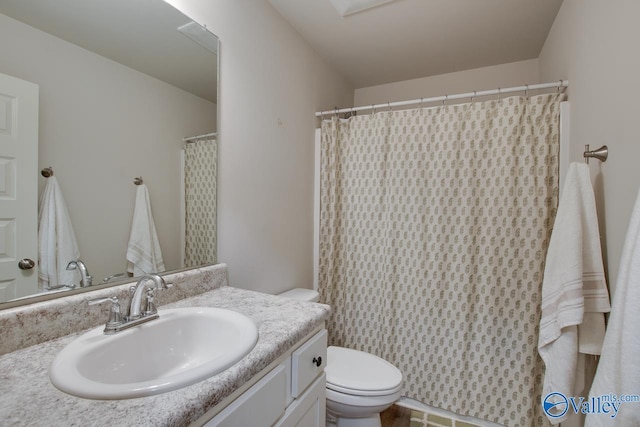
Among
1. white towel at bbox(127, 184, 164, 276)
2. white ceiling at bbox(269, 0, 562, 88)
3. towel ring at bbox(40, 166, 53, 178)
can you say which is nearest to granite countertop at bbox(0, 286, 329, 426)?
white towel at bbox(127, 184, 164, 276)

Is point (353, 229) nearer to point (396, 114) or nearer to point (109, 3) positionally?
point (396, 114)

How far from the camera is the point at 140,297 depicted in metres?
0.87

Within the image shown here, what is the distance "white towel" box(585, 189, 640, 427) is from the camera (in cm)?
62

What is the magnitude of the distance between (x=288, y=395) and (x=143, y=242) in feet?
2.42

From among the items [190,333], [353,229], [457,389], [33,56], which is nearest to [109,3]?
[33,56]

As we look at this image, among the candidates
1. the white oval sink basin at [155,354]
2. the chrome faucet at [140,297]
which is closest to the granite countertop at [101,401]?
the white oval sink basin at [155,354]

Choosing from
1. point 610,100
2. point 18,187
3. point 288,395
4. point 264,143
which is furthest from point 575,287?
point 18,187

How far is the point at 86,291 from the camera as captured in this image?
2.81ft

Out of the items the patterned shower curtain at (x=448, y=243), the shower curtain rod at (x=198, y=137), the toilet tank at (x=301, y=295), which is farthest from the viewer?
the toilet tank at (x=301, y=295)

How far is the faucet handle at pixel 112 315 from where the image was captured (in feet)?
2.56

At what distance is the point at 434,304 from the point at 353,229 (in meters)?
0.71

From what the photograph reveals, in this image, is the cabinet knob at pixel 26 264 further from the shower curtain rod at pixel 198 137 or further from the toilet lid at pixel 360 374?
the toilet lid at pixel 360 374

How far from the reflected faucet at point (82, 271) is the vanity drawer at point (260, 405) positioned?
0.62 meters

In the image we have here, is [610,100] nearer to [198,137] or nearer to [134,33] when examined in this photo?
[198,137]
